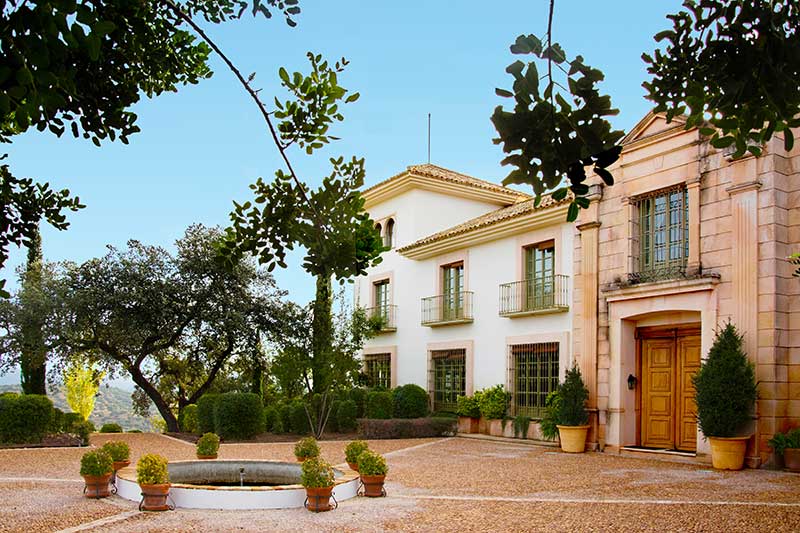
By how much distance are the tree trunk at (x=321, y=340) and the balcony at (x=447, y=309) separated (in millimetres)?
2531

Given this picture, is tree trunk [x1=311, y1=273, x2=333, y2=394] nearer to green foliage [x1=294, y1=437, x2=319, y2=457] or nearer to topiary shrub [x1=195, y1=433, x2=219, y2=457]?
topiary shrub [x1=195, y1=433, x2=219, y2=457]

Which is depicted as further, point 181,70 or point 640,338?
point 640,338

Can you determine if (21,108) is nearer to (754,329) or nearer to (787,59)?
(787,59)

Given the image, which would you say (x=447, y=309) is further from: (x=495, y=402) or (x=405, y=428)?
(x=405, y=428)

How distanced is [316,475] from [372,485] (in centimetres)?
109

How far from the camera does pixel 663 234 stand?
1392 centimetres

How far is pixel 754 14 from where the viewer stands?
12.1 feet

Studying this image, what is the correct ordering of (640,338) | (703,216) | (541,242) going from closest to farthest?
(703,216)
(640,338)
(541,242)

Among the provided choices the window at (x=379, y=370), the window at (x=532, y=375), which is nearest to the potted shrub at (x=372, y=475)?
the window at (x=532, y=375)

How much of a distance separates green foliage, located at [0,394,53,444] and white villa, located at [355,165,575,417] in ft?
27.3

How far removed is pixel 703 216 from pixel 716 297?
Result: 137cm

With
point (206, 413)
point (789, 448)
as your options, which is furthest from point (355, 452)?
point (206, 413)

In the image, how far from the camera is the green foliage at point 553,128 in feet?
9.73

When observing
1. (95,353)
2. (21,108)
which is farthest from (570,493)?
(95,353)
